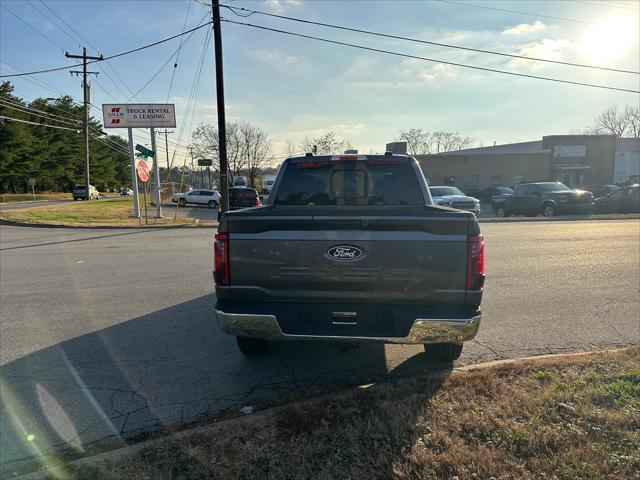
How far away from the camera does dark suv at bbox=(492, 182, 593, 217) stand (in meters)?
20.0

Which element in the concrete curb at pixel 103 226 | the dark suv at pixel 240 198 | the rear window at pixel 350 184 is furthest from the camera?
the dark suv at pixel 240 198

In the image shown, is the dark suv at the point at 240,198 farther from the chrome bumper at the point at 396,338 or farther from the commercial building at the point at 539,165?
the commercial building at the point at 539,165

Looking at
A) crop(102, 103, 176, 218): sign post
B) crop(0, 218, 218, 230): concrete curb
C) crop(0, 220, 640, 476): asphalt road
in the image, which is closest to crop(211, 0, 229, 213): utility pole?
crop(0, 218, 218, 230): concrete curb

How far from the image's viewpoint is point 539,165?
138ft

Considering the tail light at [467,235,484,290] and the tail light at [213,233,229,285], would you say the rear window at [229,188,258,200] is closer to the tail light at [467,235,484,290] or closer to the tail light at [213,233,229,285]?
the tail light at [213,233,229,285]

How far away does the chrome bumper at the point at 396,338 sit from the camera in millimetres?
3020

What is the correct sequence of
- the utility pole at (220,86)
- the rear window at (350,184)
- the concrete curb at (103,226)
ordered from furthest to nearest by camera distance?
1. the concrete curb at (103,226)
2. the utility pole at (220,86)
3. the rear window at (350,184)

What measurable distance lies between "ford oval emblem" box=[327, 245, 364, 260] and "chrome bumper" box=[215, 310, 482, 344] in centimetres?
59

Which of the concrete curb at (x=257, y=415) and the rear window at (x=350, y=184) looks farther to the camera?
the rear window at (x=350, y=184)

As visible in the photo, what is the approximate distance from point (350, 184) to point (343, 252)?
1.69 m

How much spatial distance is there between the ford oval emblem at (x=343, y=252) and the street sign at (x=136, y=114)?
2414 cm

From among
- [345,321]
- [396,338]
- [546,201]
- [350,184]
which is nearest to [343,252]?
[345,321]

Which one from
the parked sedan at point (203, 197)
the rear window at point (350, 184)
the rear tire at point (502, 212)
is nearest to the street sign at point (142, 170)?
the parked sedan at point (203, 197)

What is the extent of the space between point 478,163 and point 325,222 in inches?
1710
